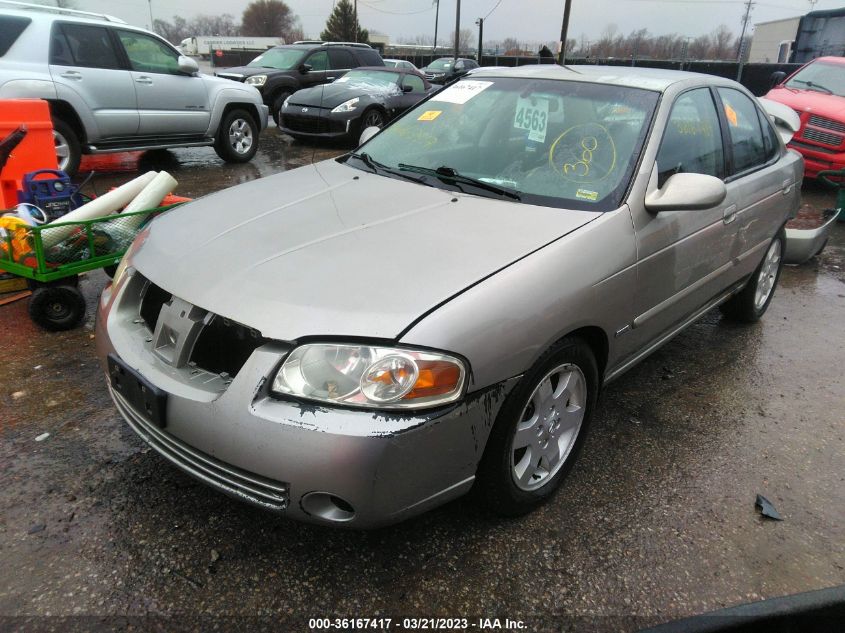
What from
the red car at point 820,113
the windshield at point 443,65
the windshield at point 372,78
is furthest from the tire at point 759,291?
the windshield at point 443,65

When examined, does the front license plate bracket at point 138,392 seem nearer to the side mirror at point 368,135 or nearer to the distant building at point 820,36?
the side mirror at point 368,135

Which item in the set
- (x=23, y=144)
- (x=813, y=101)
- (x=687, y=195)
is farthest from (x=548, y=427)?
(x=813, y=101)

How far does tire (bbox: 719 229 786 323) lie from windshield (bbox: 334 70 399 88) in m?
8.73

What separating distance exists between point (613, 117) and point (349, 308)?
1.76m

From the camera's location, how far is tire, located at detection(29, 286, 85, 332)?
3.74 meters

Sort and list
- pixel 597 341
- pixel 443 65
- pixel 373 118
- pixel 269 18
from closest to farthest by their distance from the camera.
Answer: pixel 597 341 → pixel 373 118 → pixel 443 65 → pixel 269 18

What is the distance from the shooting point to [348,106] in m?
10.7

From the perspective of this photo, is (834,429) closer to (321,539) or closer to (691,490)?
(691,490)

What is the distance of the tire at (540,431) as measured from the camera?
6.87 ft

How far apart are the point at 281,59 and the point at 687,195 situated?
1337 centimetres

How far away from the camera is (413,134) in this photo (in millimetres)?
3404

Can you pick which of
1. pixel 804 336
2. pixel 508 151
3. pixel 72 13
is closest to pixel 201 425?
pixel 508 151

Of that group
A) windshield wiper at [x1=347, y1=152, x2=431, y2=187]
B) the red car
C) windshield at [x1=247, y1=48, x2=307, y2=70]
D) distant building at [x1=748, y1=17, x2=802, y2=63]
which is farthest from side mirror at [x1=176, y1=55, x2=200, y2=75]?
distant building at [x1=748, y1=17, x2=802, y2=63]

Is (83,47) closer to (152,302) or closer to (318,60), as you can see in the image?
(152,302)
